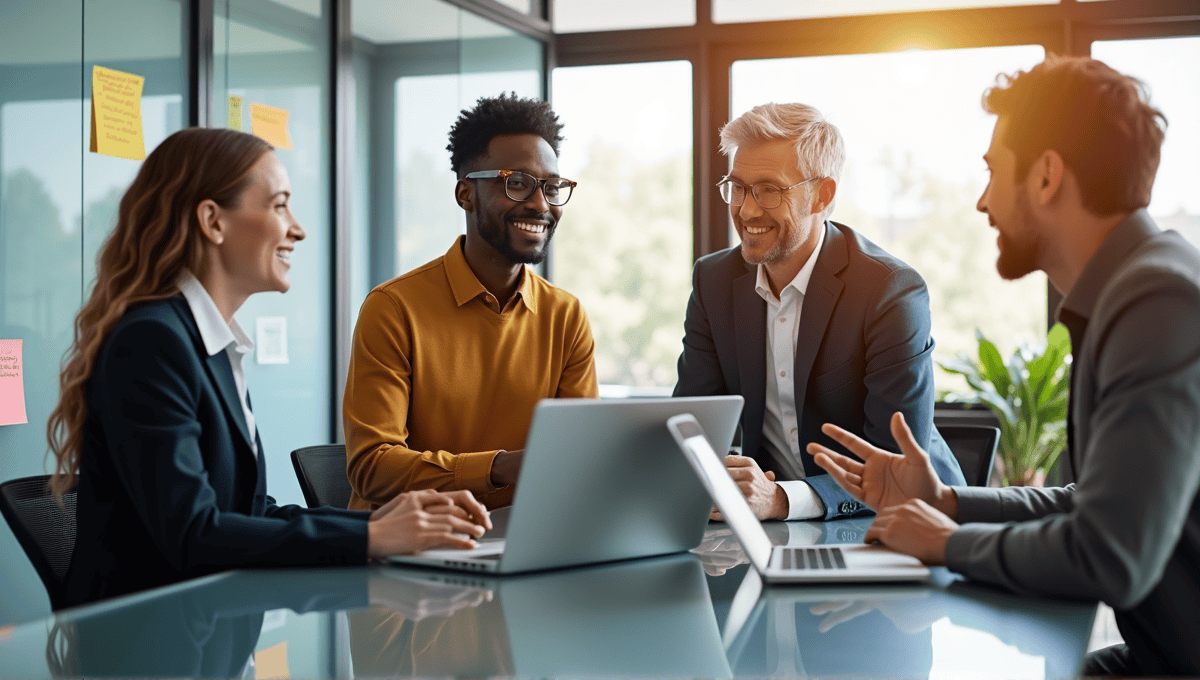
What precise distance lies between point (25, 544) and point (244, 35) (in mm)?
2222

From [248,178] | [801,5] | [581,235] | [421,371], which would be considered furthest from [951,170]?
[248,178]

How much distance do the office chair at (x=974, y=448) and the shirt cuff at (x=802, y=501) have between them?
0.80 m

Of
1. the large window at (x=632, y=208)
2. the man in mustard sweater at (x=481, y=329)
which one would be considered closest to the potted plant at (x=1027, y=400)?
the large window at (x=632, y=208)

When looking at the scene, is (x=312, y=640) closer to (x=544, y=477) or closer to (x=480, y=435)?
(x=544, y=477)

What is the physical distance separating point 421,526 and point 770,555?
504mm

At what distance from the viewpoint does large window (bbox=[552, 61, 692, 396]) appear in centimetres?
511

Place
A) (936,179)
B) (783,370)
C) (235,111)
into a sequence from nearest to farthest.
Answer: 1. (783,370)
2. (235,111)
3. (936,179)

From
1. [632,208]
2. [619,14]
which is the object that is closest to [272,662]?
[632,208]

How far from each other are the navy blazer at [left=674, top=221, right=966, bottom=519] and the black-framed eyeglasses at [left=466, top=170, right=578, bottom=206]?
0.46m

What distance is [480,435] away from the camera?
220 centimetres

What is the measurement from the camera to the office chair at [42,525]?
1727 mm

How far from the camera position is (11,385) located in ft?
8.85

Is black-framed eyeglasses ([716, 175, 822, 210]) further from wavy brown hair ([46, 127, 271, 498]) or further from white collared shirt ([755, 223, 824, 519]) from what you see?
wavy brown hair ([46, 127, 271, 498])

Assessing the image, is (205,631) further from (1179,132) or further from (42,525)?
(1179,132)
